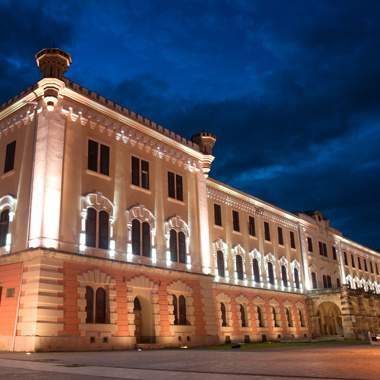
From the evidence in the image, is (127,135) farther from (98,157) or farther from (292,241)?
(292,241)

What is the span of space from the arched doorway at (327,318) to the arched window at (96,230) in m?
28.7

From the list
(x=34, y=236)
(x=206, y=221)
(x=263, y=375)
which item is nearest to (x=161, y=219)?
(x=206, y=221)

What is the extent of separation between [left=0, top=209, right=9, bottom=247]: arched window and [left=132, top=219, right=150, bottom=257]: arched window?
6966 millimetres

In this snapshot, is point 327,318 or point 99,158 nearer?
point 99,158

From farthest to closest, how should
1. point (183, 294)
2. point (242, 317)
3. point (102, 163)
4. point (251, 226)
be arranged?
1. point (251, 226)
2. point (242, 317)
3. point (183, 294)
4. point (102, 163)

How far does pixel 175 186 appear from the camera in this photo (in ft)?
99.7

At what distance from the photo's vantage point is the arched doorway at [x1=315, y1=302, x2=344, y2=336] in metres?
45.2

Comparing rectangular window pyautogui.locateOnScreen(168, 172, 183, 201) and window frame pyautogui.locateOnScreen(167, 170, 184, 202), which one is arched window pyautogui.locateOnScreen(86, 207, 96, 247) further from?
rectangular window pyautogui.locateOnScreen(168, 172, 183, 201)

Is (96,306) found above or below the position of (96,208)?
below

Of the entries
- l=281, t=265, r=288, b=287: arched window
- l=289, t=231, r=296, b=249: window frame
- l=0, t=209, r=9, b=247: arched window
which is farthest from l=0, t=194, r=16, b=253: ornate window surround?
l=289, t=231, r=296, b=249: window frame

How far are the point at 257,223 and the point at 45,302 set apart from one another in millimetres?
24642

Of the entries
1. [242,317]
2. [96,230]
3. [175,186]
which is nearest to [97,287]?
[96,230]

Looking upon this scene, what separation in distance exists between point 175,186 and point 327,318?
2651cm

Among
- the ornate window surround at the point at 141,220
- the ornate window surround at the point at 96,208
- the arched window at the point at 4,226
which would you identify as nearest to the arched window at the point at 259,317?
the ornate window surround at the point at 141,220
